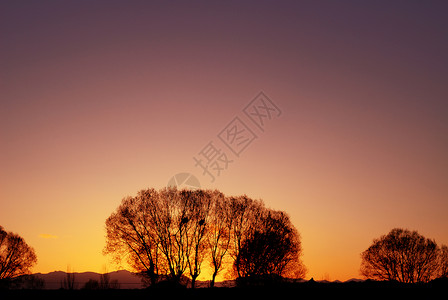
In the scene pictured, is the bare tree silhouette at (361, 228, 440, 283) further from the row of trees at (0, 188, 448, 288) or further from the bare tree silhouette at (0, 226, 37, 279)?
the bare tree silhouette at (0, 226, 37, 279)

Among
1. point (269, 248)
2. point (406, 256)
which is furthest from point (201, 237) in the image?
→ point (406, 256)

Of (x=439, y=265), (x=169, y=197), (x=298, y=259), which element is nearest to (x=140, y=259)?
(x=169, y=197)

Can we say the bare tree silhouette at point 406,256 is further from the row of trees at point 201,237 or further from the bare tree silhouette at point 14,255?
the bare tree silhouette at point 14,255

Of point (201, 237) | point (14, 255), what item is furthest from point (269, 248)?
point (14, 255)

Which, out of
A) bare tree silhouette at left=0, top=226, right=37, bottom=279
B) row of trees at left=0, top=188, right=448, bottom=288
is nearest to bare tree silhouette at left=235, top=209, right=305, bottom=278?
row of trees at left=0, top=188, right=448, bottom=288

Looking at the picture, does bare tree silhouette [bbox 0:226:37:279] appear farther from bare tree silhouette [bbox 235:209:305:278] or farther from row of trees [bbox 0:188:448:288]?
bare tree silhouette [bbox 235:209:305:278]

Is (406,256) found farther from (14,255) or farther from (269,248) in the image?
(14,255)

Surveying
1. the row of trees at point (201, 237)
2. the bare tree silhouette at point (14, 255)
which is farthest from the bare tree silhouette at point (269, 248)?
the bare tree silhouette at point (14, 255)

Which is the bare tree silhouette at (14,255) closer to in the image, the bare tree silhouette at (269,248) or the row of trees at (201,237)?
the row of trees at (201,237)

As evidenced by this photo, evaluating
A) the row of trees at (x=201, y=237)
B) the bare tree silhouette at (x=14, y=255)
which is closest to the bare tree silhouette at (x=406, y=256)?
the row of trees at (x=201, y=237)

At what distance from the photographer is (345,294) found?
2386 cm

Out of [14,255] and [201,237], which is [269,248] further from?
[14,255]

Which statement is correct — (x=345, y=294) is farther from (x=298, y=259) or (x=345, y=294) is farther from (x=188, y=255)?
(x=298, y=259)

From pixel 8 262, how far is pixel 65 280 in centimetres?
4325
